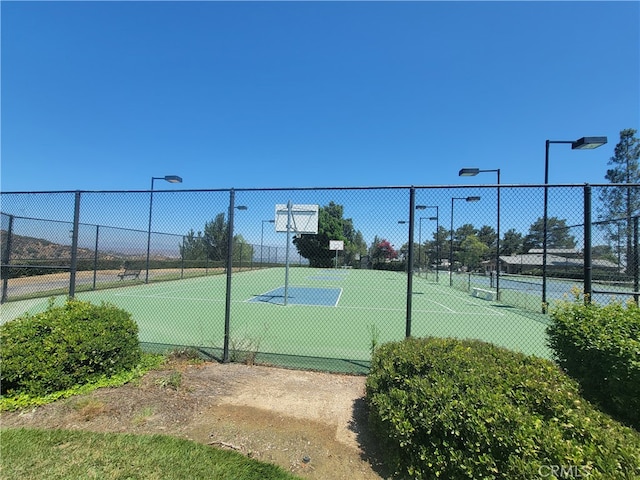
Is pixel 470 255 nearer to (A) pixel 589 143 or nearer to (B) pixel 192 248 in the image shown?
(A) pixel 589 143

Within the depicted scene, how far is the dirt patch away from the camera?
2533 mm

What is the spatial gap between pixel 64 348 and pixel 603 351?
5.08 metres

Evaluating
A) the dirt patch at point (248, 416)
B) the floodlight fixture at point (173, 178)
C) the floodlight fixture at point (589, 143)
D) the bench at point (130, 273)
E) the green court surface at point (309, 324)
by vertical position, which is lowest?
the green court surface at point (309, 324)

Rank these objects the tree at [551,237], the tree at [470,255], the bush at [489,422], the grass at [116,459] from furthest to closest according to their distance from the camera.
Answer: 1. the tree at [470,255]
2. the tree at [551,237]
3. the grass at [116,459]
4. the bush at [489,422]

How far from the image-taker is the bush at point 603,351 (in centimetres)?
248

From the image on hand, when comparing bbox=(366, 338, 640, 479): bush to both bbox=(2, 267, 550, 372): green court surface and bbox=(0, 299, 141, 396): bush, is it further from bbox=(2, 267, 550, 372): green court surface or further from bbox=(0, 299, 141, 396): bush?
bbox=(0, 299, 141, 396): bush

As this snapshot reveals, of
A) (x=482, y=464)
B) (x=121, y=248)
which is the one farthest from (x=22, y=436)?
(x=121, y=248)

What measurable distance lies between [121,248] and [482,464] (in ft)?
46.7

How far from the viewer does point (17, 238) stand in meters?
8.59

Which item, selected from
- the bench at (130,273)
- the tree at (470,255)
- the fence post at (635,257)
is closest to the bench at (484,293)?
the tree at (470,255)

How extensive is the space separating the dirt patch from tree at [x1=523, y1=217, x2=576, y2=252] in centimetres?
597

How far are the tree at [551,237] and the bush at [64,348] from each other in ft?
25.6

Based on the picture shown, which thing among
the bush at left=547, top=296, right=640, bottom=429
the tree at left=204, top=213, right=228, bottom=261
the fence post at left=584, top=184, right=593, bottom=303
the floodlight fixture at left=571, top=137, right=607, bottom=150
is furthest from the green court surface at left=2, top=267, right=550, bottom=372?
the floodlight fixture at left=571, top=137, right=607, bottom=150

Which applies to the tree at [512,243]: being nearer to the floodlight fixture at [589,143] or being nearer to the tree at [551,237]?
the tree at [551,237]
